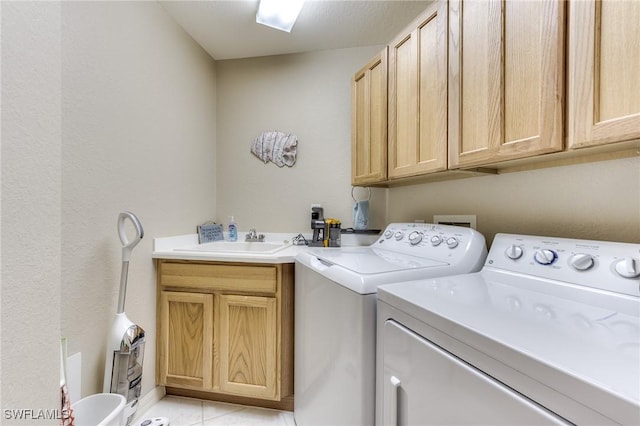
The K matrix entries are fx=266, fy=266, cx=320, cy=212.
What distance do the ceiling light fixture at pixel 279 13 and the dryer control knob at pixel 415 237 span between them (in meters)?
1.52

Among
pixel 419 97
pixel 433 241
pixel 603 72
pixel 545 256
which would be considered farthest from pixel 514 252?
pixel 419 97

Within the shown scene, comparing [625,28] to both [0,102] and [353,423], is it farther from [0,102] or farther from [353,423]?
[0,102]

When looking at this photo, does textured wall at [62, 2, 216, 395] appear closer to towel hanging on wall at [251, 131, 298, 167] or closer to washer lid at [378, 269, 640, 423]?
towel hanging on wall at [251, 131, 298, 167]

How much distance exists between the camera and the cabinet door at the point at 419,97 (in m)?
1.22

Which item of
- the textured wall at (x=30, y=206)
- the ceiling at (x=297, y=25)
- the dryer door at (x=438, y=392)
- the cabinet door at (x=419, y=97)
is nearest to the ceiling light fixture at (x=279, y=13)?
the ceiling at (x=297, y=25)

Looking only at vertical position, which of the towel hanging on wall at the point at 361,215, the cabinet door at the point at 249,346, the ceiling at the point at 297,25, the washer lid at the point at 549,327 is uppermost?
the ceiling at the point at 297,25

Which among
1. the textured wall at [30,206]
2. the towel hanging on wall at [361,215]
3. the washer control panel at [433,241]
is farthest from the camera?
the towel hanging on wall at [361,215]

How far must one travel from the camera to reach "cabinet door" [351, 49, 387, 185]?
63.7 inches

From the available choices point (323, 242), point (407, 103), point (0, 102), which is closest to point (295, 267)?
point (323, 242)

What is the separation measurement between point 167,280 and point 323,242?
40.5 inches

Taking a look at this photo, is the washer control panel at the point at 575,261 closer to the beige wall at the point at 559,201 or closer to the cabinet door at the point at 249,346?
the beige wall at the point at 559,201

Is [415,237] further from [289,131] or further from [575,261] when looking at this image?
[289,131]

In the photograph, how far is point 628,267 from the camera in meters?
0.71

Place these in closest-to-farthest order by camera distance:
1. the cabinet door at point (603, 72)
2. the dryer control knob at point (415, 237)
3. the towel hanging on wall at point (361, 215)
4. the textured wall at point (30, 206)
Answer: the textured wall at point (30, 206) < the cabinet door at point (603, 72) < the dryer control knob at point (415, 237) < the towel hanging on wall at point (361, 215)
